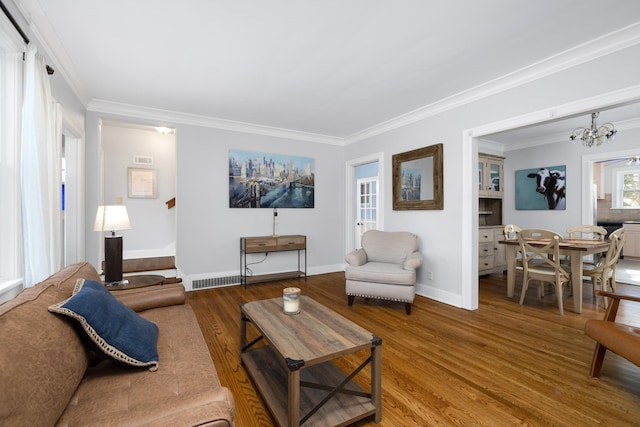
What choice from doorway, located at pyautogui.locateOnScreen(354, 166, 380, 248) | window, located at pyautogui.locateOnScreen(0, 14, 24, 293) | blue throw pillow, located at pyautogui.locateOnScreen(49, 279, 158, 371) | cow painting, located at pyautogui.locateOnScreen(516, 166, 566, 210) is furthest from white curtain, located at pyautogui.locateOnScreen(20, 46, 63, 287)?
cow painting, located at pyautogui.locateOnScreen(516, 166, 566, 210)

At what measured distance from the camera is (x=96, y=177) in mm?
3631

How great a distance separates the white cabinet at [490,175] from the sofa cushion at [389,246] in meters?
2.23

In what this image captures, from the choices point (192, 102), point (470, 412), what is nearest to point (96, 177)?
point (192, 102)

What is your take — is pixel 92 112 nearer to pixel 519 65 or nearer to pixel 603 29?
pixel 519 65

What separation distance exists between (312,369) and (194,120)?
371 cm

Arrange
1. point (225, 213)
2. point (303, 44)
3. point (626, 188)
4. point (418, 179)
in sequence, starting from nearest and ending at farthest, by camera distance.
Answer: point (303, 44) < point (418, 179) < point (225, 213) < point (626, 188)

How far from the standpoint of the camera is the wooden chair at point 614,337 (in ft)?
5.44

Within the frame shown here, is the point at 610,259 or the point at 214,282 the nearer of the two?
the point at 610,259

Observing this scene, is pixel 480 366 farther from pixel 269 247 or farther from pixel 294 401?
pixel 269 247

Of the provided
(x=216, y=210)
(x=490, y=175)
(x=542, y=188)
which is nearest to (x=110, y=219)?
(x=216, y=210)

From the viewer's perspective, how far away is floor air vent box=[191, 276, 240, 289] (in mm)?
4230

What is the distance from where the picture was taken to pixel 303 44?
2.36 meters

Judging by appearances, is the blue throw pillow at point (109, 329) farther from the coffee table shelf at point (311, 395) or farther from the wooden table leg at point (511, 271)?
the wooden table leg at point (511, 271)

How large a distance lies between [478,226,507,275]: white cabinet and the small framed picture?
5.86 meters
